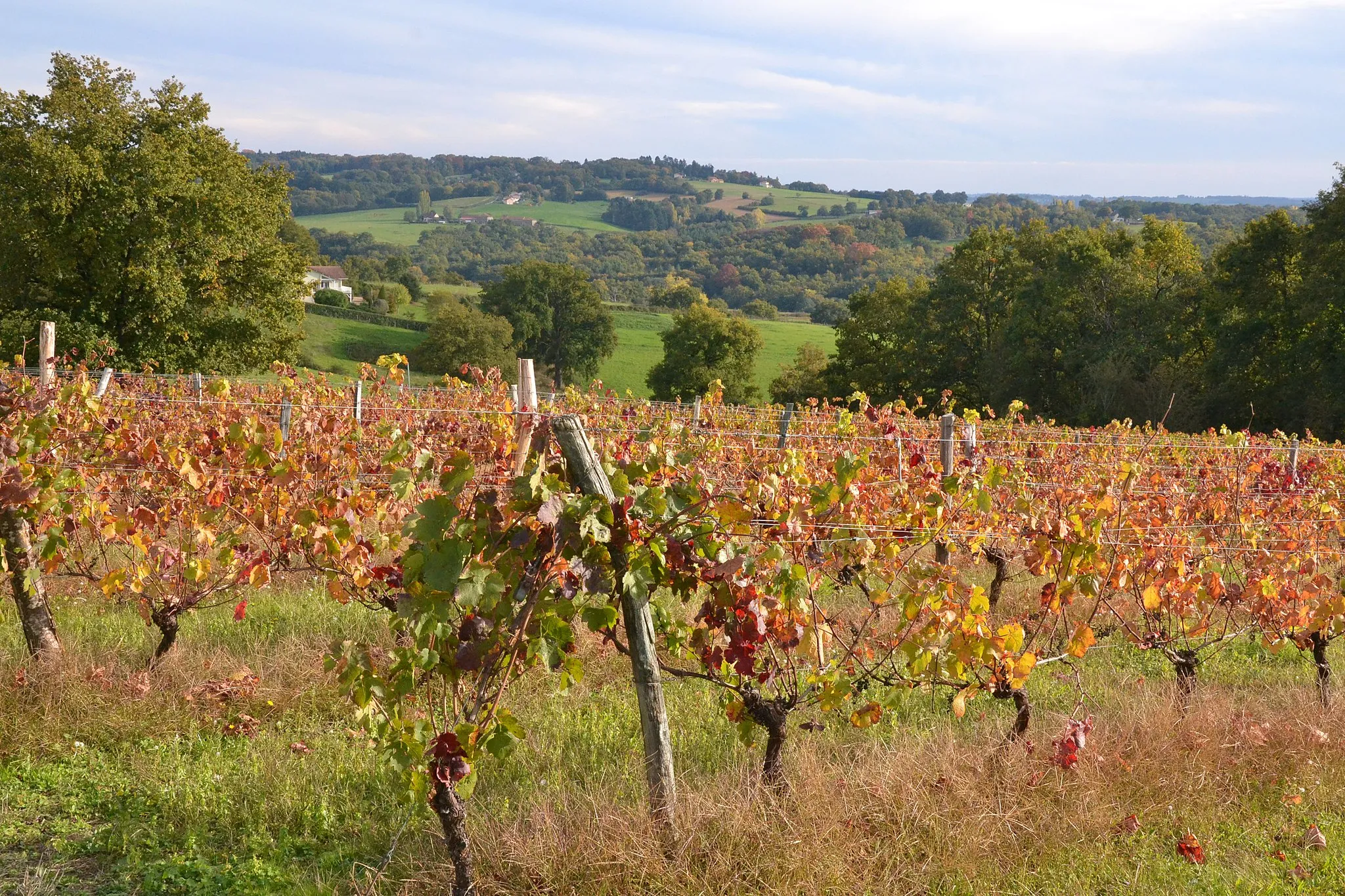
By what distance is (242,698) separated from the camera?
452cm

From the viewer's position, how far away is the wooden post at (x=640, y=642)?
9.53ft

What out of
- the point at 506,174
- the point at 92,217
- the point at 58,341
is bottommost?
the point at 58,341

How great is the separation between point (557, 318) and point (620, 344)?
4.87 metres

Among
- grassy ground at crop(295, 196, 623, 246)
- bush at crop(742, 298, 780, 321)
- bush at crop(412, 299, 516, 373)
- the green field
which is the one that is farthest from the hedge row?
grassy ground at crop(295, 196, 623, 246)

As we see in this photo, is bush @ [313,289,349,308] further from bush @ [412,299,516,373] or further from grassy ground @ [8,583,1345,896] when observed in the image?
grassy ground @ [8,583,1345,896]

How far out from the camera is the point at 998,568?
657 cm

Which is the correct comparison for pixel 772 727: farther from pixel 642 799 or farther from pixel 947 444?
pixel 947 444

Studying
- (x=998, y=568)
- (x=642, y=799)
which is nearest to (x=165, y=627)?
(x=642, y=799)

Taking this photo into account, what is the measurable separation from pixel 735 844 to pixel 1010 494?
495 centimetres

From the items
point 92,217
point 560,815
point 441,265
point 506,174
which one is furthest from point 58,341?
point 506,174

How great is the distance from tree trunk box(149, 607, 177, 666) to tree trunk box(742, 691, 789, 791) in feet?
9.59

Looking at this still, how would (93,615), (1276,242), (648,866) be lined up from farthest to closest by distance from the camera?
1. (1276,242)
2. (93,615)
3. (648,866)

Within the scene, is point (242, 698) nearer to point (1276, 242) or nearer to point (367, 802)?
point (367, 802)

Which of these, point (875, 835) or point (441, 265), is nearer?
point (875, 835)
